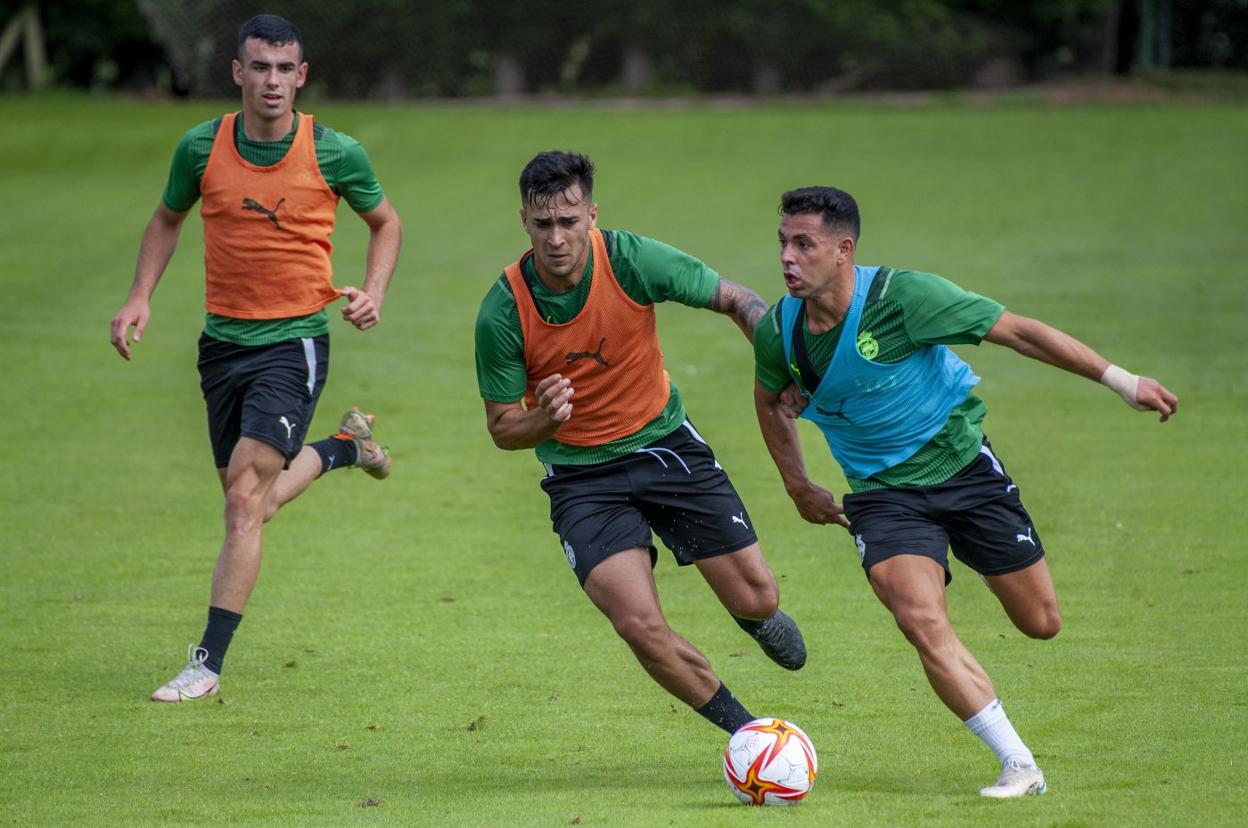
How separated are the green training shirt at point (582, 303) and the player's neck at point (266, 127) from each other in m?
1.92

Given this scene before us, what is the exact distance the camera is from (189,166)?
334 inches

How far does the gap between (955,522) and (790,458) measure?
73 cm

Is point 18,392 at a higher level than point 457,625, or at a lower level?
lower

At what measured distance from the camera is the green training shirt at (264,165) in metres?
8.45

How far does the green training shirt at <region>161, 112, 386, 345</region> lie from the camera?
8445 millimetres

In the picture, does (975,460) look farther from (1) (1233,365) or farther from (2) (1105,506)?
(1) (1233,365)

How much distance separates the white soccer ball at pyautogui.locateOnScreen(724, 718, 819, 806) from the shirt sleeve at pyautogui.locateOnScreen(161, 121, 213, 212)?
13.1 feet

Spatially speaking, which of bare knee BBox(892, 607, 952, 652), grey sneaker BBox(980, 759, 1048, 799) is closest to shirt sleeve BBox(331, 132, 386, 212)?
bare knee BBox(892, 607, 952, 652)

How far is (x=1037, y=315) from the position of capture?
19297mm

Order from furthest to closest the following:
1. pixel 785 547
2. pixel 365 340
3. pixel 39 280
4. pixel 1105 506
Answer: pixel 39 280 → pixel 365 340 → pixel 1105 506 → pixel 785 547

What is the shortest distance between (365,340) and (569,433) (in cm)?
1185

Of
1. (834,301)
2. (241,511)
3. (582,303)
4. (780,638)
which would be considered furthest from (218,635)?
(834,301)

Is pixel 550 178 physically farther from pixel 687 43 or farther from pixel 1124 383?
pixel 687 43

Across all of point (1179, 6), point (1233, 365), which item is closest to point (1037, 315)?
point (1233, 365)
